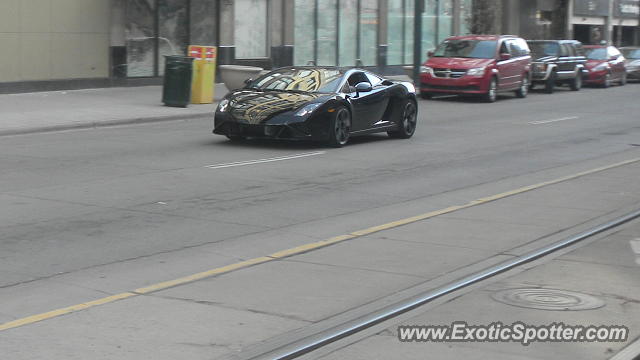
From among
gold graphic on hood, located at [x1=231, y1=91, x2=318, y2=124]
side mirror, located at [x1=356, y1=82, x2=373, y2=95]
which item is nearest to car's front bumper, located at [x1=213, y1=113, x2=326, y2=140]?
gold graphic on hood, located at [x1=231, y1=91, x2=318, y2=124]

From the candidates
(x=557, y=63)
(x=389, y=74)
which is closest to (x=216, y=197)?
(x=557, y=63)

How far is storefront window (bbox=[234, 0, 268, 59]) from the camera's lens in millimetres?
33312

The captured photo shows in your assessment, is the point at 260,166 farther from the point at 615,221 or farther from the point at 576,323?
the point at 576,323

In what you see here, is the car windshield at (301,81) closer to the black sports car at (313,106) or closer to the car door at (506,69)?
the black sports car at (313,106)

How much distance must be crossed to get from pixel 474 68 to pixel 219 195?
18.2 m

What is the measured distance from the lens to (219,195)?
38.8ft

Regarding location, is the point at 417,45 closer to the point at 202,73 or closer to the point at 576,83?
the point at 576,83

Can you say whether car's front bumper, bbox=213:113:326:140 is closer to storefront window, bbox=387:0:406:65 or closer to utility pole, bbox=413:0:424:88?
utility pole, bbox=413:0:424:88

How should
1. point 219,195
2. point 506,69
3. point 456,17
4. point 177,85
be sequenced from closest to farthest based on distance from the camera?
point 219,195
point 177,85
point 506,69
point 456,17

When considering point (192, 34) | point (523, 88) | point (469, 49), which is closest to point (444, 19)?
point (523, 88)

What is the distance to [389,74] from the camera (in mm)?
40250

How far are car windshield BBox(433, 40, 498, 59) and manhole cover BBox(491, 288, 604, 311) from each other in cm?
2256

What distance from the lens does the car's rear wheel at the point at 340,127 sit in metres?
16.6

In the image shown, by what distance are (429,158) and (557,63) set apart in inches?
796
